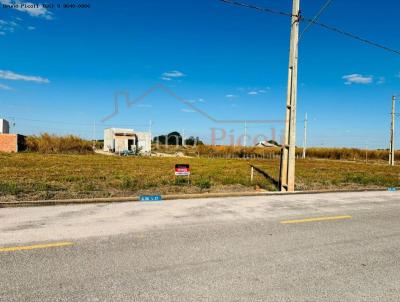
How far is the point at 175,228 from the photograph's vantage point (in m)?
6.12

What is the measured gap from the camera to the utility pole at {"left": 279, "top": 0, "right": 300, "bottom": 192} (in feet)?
39.6

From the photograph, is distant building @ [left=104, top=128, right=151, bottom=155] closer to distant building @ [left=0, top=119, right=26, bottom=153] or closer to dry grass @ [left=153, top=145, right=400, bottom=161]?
dry grass @ [left=153, top=145, right=400, bottom=161]

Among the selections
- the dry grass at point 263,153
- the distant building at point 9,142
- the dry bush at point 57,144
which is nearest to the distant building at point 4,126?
the dry bush at point 57,144

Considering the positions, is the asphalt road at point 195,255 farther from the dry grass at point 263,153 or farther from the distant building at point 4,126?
the distant building at point 4,126

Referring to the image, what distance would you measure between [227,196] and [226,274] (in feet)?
21.2

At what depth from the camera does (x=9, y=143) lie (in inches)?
1485

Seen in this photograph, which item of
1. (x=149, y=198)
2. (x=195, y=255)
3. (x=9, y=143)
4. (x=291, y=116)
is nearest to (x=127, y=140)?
(x=9, y=143)

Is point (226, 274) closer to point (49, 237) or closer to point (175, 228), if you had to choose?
point (175, 228)

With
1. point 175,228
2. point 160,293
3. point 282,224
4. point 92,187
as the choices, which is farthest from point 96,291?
point 92,187

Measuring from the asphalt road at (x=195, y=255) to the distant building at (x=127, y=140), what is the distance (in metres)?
43.8

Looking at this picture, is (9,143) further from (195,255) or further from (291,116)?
(195,255)

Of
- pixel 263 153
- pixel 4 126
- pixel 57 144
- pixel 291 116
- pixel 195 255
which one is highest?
pixel 4 126

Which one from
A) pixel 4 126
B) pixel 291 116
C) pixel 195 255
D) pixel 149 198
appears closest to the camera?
pixel 195 255

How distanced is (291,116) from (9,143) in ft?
122
